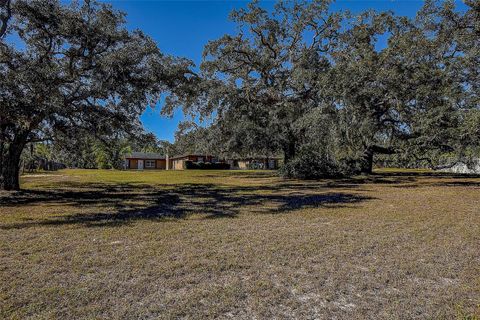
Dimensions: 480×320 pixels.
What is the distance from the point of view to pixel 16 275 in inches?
138

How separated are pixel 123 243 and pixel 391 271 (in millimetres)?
3901

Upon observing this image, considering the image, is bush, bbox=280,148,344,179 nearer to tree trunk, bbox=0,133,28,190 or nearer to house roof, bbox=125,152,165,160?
tree trunk, bbox=0,133,28,190

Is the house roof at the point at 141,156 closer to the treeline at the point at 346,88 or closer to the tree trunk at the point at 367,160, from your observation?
the treeline at the point at 346,88

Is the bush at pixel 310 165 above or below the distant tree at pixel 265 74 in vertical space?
below

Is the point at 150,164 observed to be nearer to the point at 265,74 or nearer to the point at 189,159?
the point at 189,159

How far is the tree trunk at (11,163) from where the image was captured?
1238 cm

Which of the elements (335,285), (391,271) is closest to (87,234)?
(335,285)

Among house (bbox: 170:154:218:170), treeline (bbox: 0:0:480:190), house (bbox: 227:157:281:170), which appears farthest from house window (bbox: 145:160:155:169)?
treeline (bbox: 0:0:480:190)

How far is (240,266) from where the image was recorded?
3875 millimetres

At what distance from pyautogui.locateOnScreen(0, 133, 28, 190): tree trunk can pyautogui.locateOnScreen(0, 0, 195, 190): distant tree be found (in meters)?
0.03

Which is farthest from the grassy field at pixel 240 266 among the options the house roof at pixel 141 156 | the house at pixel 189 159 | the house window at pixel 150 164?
the house window at pixel 150 164

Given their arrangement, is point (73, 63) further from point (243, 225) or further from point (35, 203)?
point (243, 225)

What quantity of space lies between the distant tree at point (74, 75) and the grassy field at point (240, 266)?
4240mm

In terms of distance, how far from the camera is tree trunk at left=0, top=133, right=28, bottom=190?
12.4 metres
